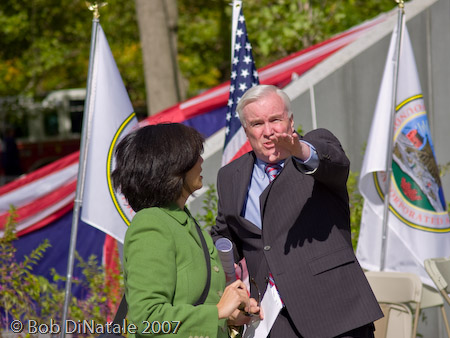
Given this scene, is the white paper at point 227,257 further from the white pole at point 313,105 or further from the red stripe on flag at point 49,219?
the red stripe on flag at point 49,219

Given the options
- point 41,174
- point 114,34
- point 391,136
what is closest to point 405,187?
point 391,136

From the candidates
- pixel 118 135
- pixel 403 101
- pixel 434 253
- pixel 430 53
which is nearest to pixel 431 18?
pixel 430 53

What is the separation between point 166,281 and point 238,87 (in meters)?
3.05

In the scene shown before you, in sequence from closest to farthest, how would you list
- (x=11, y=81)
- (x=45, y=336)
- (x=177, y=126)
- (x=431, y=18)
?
(x=177, y=126), (x=45, y=336), (x=431, y=18), (x=11, y=81)

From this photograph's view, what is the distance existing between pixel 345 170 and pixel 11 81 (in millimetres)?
18344

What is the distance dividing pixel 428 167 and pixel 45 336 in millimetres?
2890

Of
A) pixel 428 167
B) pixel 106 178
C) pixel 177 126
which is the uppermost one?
pixel 177 126

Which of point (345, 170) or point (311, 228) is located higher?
point (345, 170)

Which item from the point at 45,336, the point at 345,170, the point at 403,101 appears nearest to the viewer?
the point at 345,170

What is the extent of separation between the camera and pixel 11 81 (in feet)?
65.1

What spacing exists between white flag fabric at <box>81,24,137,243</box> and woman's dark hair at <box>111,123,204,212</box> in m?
2.07

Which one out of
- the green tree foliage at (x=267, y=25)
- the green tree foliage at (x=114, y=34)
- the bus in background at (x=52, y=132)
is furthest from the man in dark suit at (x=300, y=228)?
the bus in background at (x=52, y=132)

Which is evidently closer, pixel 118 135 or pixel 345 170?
pixel 345 170

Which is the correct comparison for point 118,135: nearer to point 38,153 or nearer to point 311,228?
point 311,228
